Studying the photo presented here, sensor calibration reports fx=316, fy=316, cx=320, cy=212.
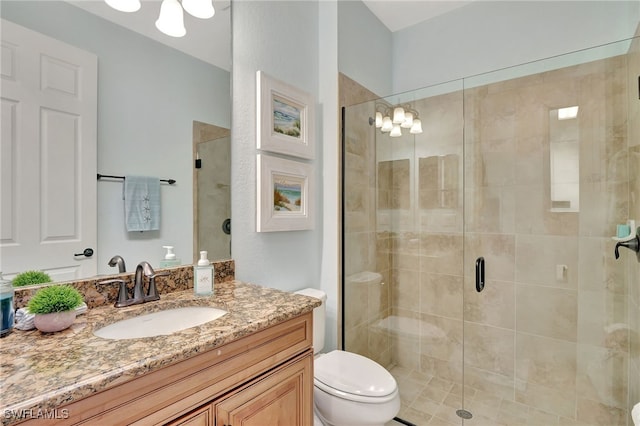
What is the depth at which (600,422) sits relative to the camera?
1.75 m

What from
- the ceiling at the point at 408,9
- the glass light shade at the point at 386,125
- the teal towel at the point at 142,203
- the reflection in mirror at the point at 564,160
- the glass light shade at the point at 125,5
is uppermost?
the ceiling at the point at 408,9

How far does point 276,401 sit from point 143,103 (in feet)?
3.84

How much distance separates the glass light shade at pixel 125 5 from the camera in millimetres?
1112

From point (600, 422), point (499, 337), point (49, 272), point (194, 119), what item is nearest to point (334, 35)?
point (194, 119)

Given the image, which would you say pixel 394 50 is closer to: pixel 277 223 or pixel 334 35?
pixel 334 35

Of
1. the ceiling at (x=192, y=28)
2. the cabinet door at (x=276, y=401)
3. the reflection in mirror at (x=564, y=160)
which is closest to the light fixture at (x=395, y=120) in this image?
the reflection in mirror at (x=564, y=160)

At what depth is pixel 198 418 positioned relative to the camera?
811 mm

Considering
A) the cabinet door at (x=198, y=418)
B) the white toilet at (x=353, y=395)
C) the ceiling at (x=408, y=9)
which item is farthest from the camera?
the ceiling at (x=408, y=9)

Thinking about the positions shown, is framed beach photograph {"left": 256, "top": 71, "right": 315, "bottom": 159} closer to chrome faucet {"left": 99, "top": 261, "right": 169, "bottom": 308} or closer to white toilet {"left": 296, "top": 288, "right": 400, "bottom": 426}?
chrome faucet {"left": 99, "top": 261, "right": 169, "bottom": 308}

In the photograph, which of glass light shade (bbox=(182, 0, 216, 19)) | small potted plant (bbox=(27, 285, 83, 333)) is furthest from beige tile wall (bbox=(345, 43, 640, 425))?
small potted plant (bbox=(27, 285, 83, 333))

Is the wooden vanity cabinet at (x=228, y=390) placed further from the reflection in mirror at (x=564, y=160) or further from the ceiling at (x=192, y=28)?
the reflection in mirror at (x=564, y=160)

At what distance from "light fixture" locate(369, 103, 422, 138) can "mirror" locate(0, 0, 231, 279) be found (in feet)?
3.70

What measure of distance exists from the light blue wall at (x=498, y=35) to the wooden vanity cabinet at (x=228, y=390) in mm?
2277

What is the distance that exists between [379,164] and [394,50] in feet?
3.94
